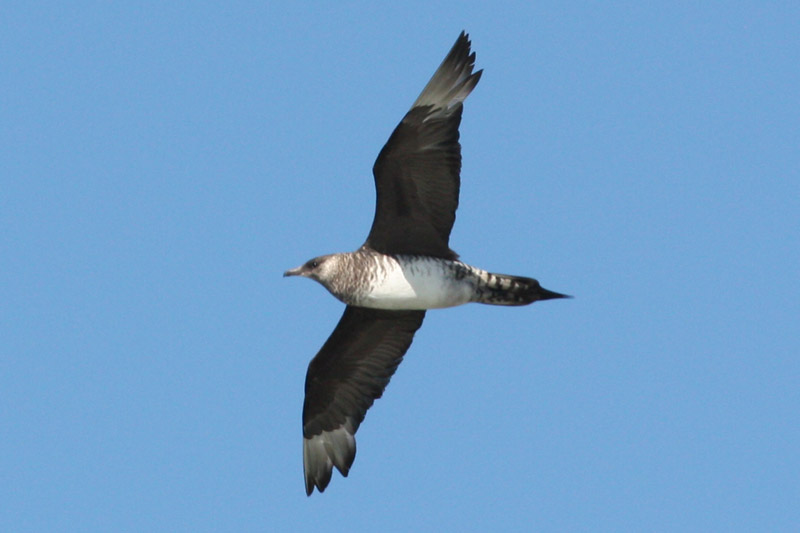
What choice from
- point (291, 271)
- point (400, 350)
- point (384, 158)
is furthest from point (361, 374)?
point (384, 158)

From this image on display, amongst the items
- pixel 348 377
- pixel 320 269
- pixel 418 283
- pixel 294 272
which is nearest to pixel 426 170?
pixel 418 283

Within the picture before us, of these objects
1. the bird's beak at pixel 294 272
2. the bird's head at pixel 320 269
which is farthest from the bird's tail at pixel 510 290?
the bird's beak at pixel 294 272

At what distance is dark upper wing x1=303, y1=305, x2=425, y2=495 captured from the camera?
33.1ft

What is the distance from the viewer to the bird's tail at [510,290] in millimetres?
9391

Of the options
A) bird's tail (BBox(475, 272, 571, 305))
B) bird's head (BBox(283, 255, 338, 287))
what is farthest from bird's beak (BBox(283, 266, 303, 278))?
bird's tail (BBox(475, 272, 571, 305))

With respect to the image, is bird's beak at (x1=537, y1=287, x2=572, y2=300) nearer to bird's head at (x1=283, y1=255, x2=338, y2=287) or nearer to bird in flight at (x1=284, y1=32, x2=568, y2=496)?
bird in flight at (x1=284, y1=32, x2=568, y2=496)

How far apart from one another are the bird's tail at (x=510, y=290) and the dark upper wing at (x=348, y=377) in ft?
2.57

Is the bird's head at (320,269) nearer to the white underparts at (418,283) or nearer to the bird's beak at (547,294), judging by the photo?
the white underparts at (418,283)

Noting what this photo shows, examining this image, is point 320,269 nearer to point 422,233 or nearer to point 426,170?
point 422,233

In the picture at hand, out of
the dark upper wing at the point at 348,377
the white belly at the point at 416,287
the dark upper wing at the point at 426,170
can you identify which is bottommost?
the dark upper wing at the point at 348,377

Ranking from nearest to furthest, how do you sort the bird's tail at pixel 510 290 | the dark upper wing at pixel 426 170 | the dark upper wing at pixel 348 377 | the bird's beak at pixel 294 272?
the dark upper wing at pixel 426 170 → the bird's tail at pixel 510 290 → the bird's beak at pixel 294 272 → the dark upper wing at pixel 348 377

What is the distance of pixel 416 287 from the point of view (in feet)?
30.9

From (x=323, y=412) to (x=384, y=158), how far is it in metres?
2.35

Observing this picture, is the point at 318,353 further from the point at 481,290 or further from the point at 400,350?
the point at 481,290
